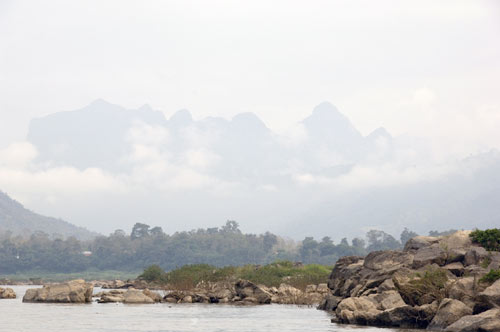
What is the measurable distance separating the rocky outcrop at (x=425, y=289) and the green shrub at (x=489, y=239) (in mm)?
738

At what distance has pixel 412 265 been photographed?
54094 millimetres

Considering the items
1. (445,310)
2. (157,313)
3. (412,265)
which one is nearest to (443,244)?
(412,265)

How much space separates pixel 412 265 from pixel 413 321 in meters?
8.99

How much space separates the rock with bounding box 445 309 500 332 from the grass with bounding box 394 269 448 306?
5814mm

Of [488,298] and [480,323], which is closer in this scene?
[480,323]

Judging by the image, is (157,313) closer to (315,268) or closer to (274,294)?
(274,294)

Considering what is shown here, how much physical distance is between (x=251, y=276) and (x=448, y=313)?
5016 cm

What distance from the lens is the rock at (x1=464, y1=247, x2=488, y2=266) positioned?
5256cm

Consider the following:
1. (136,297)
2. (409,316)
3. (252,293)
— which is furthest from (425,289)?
(136,297)

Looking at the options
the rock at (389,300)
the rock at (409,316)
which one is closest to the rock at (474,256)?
the rock at (389,300)

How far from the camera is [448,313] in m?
42.0

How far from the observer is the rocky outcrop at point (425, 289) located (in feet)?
136

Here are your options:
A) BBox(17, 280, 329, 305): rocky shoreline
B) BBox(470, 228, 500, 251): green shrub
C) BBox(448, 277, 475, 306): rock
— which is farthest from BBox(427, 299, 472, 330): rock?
BBox(17, 280, 329, 305): rocky shoreline

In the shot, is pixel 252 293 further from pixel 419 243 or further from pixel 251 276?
pixel 251 276
